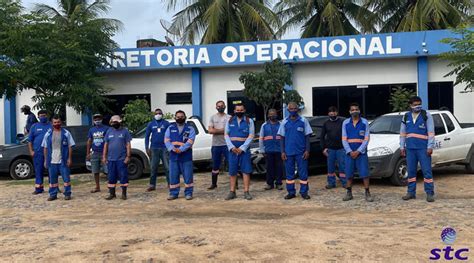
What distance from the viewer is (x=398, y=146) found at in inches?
408

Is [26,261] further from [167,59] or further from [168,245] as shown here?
[167,59]

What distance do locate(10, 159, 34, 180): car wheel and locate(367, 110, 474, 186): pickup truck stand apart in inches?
348

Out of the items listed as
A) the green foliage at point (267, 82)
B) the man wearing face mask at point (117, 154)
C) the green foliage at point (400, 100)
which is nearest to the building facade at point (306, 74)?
the green foliage at point (400, 100)

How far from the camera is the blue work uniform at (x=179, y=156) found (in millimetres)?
9680

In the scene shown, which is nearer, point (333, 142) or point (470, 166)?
point (333, 142)

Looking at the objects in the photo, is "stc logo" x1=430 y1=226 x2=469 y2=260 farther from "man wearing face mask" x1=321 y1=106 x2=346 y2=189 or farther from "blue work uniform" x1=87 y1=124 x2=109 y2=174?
"blue work uniform" x1=87 y1=124 x2=109 y2=174

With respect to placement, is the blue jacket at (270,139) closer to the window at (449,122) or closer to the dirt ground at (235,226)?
the dirt ground at (235,226)

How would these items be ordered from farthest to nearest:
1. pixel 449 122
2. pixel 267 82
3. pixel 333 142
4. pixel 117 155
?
pixel 267 82 → pixel 449 122 → pixel 333 142 → pixel 117 155

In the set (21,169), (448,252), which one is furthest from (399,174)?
(21,169)

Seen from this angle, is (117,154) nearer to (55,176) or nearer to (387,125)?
(55,176)

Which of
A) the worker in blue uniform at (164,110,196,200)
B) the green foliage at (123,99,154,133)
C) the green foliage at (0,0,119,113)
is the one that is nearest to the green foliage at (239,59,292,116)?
the green foliage at (123,99,154,133)

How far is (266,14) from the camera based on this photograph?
24359 mm

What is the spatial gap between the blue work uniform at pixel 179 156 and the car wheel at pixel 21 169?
5.89 metres

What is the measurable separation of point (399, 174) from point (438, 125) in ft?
5.71
